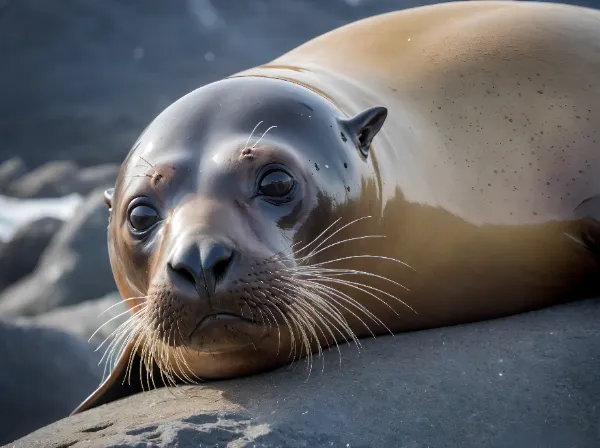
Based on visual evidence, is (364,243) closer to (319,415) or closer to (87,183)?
(319,415)

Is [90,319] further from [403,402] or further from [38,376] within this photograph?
[403,402]

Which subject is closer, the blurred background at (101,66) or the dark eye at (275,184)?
the dark eye at (275,184)

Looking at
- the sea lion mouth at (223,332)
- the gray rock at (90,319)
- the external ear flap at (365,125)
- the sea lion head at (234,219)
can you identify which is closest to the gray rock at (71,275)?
the gray rock at (90,319)

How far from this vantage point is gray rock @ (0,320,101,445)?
7742 mm

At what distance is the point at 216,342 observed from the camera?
3637mm

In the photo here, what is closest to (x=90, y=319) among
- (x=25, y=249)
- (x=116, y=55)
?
(x=25, y=249)

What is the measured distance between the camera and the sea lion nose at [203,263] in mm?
3424

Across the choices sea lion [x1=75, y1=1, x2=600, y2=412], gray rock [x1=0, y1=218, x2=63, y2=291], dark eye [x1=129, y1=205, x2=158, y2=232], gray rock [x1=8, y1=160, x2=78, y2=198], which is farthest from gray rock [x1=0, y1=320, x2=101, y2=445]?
gray rock [x1=8, y1=160, x2=78, y2=198]

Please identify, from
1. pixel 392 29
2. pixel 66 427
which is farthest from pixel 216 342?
pixel 392 29

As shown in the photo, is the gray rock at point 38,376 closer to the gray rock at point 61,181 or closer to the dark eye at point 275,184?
the dark eye at point 275,184

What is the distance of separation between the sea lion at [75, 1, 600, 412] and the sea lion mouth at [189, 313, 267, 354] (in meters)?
0.01

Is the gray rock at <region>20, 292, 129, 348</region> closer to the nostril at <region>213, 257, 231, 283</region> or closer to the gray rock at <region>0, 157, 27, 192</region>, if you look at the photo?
the nostril at <region>213, 257, 231, 283</region>

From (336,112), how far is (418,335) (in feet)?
3.60

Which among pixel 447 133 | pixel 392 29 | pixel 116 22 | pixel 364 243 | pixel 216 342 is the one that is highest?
pixel 116 22
